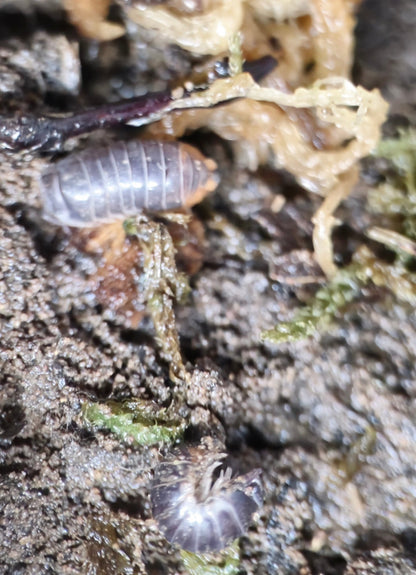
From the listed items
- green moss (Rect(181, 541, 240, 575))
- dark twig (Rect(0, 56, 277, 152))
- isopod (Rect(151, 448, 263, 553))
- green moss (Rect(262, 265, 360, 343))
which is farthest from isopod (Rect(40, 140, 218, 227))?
green moss (Rect(181, 541, 240, 575))

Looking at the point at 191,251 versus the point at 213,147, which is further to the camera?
the point at 213,147

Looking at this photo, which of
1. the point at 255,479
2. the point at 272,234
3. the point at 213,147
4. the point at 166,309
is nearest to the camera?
the point at 255,479

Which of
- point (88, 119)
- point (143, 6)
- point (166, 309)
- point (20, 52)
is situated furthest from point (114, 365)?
point (143, 6)

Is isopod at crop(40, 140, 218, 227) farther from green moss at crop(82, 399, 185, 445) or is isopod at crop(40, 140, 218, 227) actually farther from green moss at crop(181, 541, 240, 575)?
green moss at crop(181, 541, 240, 575)

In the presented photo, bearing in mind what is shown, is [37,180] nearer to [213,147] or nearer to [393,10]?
[213,147]

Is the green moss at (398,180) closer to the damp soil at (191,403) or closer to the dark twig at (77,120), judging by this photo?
the damp soil at (191,403)

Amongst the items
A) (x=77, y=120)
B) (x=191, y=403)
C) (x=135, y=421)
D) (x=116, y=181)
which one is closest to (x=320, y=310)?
(x=191, y=403)
